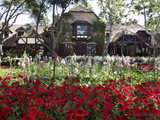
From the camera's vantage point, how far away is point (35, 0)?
16.8 metres

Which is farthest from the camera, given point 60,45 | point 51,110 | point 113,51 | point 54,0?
point 113,51

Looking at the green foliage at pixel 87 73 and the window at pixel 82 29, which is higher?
the window at pixel 82 29

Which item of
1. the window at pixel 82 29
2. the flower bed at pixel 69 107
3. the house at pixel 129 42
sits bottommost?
the flower bed at pixel 69 107

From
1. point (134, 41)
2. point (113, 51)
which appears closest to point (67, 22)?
point (113, 51)

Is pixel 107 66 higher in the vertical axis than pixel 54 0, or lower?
lower

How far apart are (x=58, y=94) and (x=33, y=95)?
384 mm

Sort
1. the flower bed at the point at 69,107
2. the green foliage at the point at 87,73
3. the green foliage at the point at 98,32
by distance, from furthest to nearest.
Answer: the green foliage at the point at 98,32 → the green foliage at the point at 87,73 → the flower bed at the point at 69,107

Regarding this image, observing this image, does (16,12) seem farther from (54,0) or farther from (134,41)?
(134,41)

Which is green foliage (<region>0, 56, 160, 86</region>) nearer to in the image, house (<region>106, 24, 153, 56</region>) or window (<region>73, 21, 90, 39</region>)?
window (<region>73, 21, 90, 39</region>)

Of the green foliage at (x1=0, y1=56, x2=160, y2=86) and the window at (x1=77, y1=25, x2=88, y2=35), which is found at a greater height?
the window at (x1=77, y1=25, x2=88, y2=35)

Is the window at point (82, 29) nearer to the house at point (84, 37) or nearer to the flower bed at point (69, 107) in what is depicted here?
the house at point (84, 37)

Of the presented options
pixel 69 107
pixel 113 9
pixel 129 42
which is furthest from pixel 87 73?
pixel 129 42

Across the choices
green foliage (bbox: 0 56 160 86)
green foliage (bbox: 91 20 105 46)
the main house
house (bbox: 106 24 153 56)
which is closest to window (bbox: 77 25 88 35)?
the main house

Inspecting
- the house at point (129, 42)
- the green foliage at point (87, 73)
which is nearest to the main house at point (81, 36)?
the house at point (129, 42)
